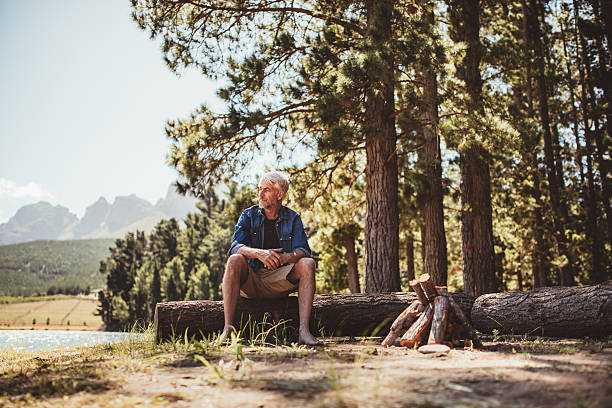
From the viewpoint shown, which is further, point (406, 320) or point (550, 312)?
point (550, 312)

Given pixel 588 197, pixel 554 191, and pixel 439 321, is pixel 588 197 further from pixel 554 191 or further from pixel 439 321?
pixel 439 321

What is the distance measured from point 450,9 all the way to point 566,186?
7.76 metres

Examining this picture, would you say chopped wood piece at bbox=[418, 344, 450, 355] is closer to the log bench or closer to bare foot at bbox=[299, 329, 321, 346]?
the log bench

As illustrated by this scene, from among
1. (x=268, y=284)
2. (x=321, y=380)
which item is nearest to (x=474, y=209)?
(x=268, y=284)

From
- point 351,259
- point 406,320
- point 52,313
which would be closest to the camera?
point 406,320

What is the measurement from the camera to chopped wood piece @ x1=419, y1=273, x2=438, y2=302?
152 inches

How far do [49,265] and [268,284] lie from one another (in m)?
151

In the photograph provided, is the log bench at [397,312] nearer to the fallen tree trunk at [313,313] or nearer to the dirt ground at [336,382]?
the fallen tree trunk at [313,313]

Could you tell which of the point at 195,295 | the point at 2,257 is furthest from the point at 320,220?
the point at 2,257

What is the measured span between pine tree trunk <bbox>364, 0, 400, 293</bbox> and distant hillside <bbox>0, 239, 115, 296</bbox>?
107682 millimetres

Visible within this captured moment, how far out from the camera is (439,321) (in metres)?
3.68

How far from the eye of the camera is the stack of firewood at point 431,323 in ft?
12.1

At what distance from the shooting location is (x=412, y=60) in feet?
18.8

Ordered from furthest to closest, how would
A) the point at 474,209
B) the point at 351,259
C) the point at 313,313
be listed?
the point at 351,259, the point at 474,209, the point at 313,313
